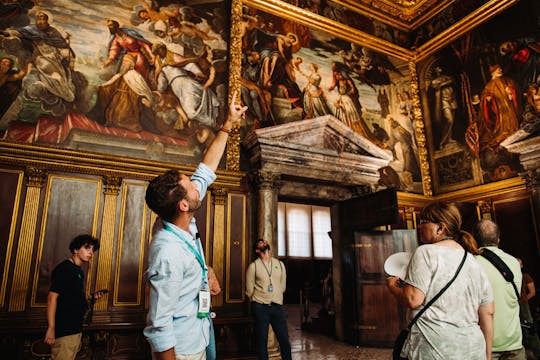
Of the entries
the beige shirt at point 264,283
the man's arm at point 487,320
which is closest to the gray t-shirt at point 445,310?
the man's arm at point 487,320

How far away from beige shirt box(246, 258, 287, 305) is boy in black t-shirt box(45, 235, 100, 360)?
2279 mm

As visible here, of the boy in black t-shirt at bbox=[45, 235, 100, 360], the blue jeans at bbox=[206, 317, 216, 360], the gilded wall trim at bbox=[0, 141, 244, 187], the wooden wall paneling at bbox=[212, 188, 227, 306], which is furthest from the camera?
the wooden wall paneling at bbox=[212, 188, 227, 306]

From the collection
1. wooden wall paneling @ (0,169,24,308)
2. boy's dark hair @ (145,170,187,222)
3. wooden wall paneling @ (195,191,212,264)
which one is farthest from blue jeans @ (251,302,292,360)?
wooden wall paneling @ (0,169,24,308)

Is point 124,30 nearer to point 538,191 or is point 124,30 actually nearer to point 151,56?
point 151,56

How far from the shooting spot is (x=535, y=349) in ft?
13.6

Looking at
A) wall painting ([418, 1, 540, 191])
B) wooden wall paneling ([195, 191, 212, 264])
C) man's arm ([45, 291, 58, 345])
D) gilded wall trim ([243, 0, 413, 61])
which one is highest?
gilded wall trim ([243, 0, 413, 61])

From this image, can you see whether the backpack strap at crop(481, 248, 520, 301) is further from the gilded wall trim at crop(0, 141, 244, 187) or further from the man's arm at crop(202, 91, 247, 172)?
the gilded wall trim at crop(0, 141, 244, 187)

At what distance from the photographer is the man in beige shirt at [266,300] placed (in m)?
4.78

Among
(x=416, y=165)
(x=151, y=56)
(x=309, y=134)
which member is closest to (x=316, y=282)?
(x=416, y=165)

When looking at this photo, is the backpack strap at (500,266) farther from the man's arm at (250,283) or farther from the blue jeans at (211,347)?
the man's arm at (250,283)

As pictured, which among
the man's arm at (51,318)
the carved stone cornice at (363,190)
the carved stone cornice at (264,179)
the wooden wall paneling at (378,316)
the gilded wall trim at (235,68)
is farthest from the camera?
the carved stone cornice at (363,190)

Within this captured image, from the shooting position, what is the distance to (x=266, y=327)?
4848 mm

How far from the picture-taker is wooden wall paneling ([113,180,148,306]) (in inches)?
233

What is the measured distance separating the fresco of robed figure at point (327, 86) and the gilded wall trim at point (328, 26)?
154 mm
